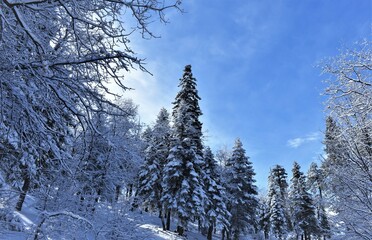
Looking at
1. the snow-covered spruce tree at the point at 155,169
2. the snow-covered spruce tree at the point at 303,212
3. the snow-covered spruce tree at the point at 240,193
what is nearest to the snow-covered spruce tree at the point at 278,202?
the snow-covered spruce tree at the point at 303,212

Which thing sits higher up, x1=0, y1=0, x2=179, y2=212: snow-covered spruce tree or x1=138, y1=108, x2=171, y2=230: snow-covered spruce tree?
x1=138, y1=108, x2=171, y2=230: snow-covered spruce tree

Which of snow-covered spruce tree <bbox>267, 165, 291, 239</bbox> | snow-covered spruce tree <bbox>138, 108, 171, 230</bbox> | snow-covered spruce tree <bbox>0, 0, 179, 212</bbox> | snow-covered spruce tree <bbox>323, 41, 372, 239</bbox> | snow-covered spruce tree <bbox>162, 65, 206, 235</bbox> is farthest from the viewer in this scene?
snow-covered spruce tree <bbox>267, 165, 291, 239</bbox>

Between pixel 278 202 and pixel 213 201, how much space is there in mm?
19005

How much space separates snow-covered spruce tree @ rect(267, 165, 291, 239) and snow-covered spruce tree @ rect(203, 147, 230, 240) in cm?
1611

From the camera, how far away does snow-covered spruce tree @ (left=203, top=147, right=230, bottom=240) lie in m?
24.7

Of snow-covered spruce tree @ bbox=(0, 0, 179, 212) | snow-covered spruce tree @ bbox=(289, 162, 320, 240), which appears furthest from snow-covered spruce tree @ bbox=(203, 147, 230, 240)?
snow-covered spruce tree @ bbox=(0, 0, 179, 212)

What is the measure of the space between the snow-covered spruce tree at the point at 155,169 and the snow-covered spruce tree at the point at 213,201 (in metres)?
5.09

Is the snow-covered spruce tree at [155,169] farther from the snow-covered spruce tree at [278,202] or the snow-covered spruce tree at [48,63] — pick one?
the snow-covered spruce tree at [48,63]

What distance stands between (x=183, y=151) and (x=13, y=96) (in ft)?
61.0

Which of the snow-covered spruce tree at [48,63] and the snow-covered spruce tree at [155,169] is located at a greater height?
the snow-covered spruce tree at [155,169]

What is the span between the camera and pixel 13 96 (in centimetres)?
313

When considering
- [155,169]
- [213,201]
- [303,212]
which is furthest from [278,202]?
[155,169]

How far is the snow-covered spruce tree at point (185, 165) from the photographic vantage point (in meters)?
20.0

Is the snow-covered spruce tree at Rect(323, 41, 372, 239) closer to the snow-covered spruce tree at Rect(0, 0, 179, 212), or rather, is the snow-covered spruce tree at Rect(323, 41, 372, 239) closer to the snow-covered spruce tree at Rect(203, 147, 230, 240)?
the snow-covered spruce tree at Rect(0, 0, 179, 212)
